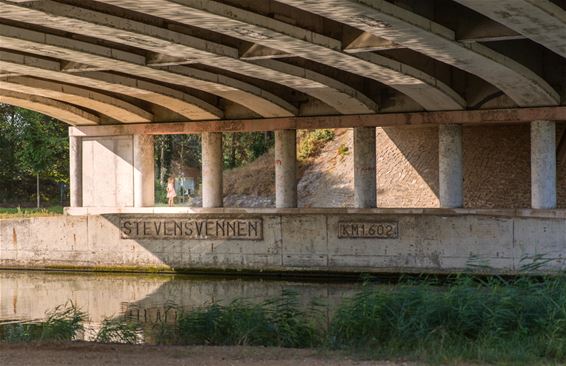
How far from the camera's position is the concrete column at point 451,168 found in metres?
28.4

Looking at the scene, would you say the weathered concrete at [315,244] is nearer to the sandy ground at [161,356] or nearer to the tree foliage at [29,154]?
the sandy ground at [161,356]

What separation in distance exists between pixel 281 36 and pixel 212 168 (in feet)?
49.2

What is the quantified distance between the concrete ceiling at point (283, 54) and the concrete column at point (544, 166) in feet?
3.09

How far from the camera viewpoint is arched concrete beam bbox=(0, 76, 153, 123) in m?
26.7

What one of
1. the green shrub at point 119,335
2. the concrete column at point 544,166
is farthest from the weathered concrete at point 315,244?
the green shrub at point 119,335

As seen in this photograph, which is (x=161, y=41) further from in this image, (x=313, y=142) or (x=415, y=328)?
(x=313, y=142)

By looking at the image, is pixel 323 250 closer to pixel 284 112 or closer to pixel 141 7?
pixel 284 112

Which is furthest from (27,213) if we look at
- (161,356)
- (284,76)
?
(161,356)

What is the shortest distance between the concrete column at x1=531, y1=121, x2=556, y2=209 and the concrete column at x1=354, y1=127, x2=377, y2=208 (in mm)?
5183

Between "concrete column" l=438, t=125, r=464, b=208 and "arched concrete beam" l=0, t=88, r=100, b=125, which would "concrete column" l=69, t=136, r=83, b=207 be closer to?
"arched concrete beam" l=0, t=88, r=100, b=125

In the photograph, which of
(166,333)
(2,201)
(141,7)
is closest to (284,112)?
(141,7)

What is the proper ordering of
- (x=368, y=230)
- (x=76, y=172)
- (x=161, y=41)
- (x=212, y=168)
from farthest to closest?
(x=76, y=172) < (x=212, y=168) < (x=368, y=230) < (x=161, y=41)

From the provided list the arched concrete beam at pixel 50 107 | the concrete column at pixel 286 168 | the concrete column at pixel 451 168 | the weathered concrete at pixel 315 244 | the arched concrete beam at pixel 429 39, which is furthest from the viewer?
the concrete column at pixel 286 168

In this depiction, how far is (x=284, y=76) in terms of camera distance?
23000mm
